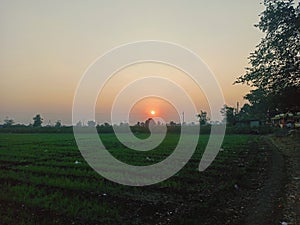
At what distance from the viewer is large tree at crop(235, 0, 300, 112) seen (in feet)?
80.2

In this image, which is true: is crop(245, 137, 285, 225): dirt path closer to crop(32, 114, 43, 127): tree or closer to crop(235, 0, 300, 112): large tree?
crop(235, 0, 300, 112): large tree

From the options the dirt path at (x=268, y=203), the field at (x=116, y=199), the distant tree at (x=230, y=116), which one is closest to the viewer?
the field at (x=116, y=199)

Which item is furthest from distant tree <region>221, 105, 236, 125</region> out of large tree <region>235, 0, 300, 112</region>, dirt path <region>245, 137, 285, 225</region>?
dirt path <region>245, 137, 285, 225</region>

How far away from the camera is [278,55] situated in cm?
2508

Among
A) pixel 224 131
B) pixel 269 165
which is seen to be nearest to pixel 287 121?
pixel 224 131

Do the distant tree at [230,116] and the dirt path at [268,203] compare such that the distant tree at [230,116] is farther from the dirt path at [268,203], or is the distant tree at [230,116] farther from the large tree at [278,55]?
the dirt path at [268,203]

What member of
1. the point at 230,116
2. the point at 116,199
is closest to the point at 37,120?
the point at 230,116

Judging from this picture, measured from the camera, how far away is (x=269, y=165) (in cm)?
1730

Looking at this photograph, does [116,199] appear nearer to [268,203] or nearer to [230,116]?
[268,203]

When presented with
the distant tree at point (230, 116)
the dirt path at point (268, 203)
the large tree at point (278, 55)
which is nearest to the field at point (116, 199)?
the dirt path at point (268, 203)

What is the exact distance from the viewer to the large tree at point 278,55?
24.5 metres

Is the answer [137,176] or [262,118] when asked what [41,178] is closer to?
[137,176]

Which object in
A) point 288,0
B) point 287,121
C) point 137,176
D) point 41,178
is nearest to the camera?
point 41,178

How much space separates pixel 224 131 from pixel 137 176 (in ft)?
175
